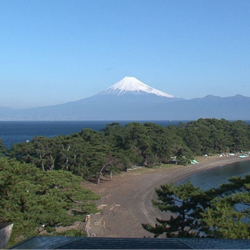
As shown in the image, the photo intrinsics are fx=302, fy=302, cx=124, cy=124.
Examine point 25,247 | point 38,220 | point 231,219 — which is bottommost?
point 38,220

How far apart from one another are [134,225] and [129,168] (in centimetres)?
1374

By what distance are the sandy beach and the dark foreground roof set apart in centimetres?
808

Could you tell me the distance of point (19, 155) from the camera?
2120 centimetres

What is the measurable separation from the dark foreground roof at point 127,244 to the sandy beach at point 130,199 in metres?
8.08

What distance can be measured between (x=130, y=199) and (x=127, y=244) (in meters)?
14.3

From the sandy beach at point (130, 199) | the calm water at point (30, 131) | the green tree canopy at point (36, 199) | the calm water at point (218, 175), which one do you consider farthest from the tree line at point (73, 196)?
the calm water at point (30, 131)

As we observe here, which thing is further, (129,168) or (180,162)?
(180,162)

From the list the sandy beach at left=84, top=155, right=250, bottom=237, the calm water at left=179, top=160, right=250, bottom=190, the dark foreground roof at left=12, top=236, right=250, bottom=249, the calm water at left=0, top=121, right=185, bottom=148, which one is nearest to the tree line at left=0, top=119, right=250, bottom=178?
the sandy beach at left=84, top=155, right=250, bottom=237

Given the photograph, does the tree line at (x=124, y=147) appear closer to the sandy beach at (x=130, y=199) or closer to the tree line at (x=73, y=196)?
the tree line at (x=73, y=196)

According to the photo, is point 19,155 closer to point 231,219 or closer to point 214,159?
point 231,219

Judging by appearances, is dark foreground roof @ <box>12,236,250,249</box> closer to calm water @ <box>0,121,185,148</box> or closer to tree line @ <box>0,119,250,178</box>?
tree line @ <box>0,119,250,178</box>

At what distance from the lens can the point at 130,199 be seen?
18.3 metres

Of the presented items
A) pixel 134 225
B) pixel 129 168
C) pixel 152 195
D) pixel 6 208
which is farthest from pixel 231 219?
pixel 129 168

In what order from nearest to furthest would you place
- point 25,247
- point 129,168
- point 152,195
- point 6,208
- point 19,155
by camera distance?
point 25,247 < point 6,208 < point 152,195 < point 19,155 < point 129,168
